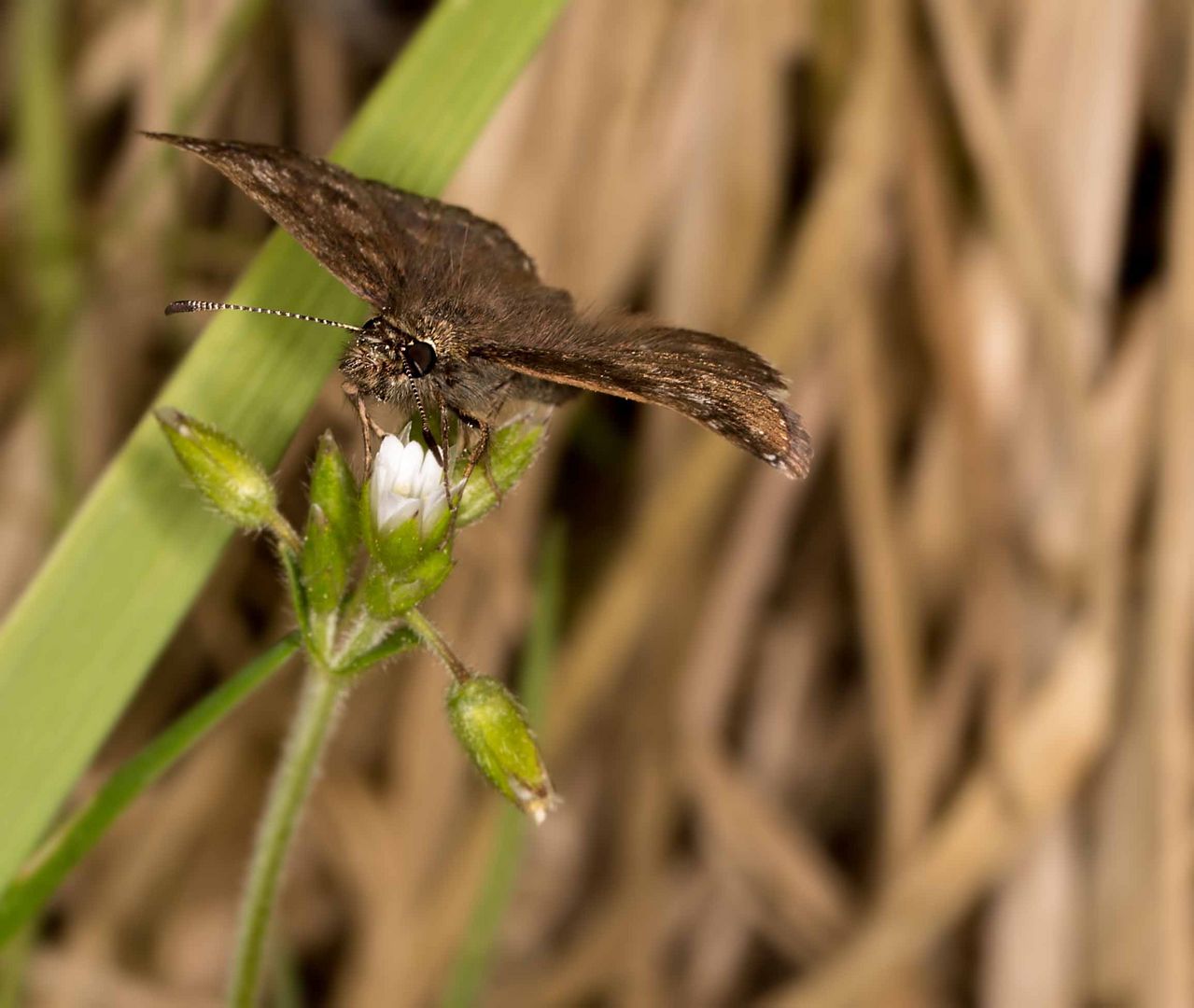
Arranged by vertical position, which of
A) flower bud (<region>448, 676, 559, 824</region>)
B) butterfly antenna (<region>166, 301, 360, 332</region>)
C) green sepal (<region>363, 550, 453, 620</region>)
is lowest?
flower bud (<region>448, 676, 559, 824</region>)

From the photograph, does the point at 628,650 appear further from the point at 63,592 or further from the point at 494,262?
the point at 63,592

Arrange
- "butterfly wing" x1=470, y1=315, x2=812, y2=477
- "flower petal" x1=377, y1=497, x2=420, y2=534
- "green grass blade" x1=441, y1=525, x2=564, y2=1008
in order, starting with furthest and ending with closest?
"green grass blade" x1=441, y1=525, x2=564, y2=1008
"flower petal" x1=377, y1=497, x2=420, y2=534
"butterfly wing" x1=470, y1=315, x2=812, y2=477

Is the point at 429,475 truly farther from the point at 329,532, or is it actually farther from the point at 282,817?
the point at 282,817

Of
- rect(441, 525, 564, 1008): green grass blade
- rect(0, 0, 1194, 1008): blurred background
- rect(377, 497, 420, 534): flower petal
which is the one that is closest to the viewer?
rect(377, 497, 420, 534): flower petal

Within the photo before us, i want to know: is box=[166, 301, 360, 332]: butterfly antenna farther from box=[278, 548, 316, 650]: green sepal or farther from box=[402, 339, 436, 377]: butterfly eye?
box=[278, 548, 316, 650]: green sepal

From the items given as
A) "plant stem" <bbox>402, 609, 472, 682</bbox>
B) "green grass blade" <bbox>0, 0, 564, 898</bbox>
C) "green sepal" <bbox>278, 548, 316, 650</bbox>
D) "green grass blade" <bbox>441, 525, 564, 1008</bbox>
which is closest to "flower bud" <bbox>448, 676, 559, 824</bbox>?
"plant stem" <bbox>402, 609, 472, 682</bbox>

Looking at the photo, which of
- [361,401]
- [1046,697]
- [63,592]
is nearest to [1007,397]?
[1046,697]
